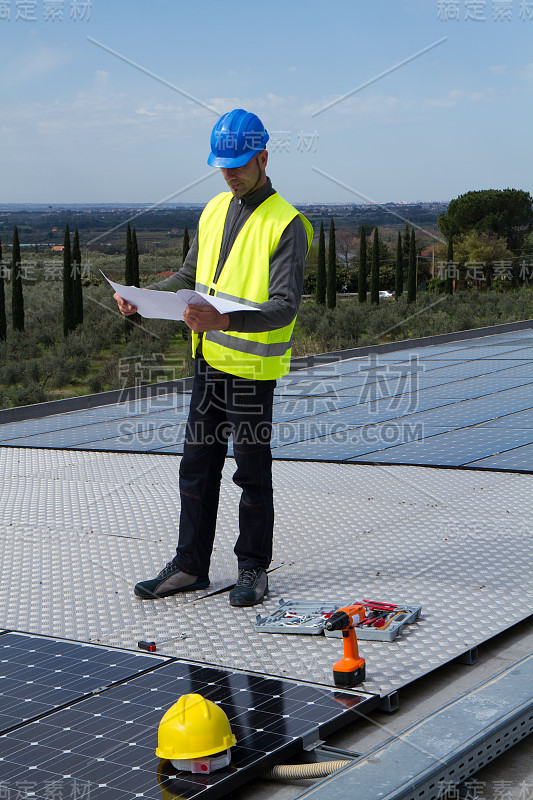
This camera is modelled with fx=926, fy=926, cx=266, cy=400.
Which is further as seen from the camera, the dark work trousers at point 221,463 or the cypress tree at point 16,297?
the cypress tree at point 16,297

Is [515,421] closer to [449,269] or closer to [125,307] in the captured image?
[125,307]

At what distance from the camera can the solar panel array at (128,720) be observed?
2.25 metres

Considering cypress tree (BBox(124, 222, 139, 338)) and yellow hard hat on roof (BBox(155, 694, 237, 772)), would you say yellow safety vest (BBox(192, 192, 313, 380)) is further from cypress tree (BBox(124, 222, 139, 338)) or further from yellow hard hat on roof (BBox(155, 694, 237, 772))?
cypress tree (BBox(124, 222, 139, 338))

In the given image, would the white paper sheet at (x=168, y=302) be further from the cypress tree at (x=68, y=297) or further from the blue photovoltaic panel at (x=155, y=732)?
the cypress tree at (x=68, y=297)

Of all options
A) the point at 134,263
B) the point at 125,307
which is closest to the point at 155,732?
the point at 125,307

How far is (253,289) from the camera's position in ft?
11.8

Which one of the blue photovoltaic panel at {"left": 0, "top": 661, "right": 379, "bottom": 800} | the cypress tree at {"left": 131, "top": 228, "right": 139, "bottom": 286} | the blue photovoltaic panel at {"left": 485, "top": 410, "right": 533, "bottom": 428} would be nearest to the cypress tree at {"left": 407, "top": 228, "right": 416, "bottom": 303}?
the cypress tree at {"left": 131, "top": 228, "right": 139, "bottom": 286}

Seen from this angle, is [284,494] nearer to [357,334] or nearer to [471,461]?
[471,461]

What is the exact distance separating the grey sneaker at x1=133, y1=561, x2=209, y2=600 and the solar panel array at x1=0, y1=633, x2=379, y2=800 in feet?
1.74

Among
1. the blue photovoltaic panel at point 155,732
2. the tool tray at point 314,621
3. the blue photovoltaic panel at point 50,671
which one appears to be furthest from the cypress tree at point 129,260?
the blue photovoltaic panel at point 155,732

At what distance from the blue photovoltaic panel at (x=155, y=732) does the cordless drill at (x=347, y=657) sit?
55 millimetres

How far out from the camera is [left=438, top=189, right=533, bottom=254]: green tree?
176 ft

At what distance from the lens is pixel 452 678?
113 inches

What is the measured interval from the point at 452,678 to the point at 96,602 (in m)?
1.44
